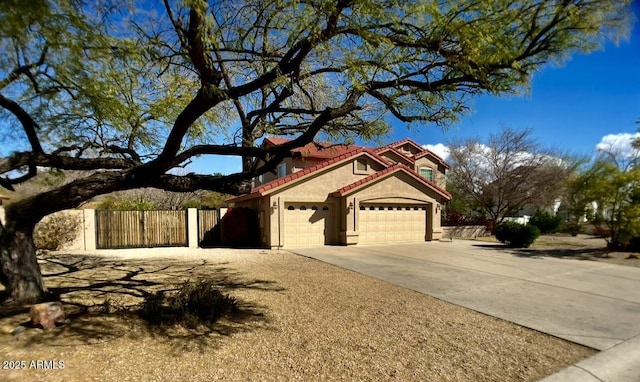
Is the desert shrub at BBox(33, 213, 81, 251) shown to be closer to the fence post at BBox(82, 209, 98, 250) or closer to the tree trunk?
the fence post at BBox(82, 209, 98, 250)

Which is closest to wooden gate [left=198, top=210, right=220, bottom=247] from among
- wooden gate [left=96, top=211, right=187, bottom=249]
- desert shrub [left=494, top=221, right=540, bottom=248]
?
wooden gate [left=96, top=211, right=187, bottom=249]

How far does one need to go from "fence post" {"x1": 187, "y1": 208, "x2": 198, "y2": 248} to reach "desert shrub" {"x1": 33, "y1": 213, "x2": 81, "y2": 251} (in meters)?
4.73

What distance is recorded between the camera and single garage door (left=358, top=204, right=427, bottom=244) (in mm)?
18719

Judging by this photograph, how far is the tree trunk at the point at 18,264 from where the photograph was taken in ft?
19.7

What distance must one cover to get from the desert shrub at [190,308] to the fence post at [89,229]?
509 inches

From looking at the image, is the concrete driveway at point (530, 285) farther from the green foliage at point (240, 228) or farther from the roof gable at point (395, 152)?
the roof gable at point (395, 152)

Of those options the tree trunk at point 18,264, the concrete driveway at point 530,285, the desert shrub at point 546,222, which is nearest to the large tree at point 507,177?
the desert shrub at point 546,222

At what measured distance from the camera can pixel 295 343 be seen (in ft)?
16.0

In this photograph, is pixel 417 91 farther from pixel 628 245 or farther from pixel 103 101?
pixel 628 245

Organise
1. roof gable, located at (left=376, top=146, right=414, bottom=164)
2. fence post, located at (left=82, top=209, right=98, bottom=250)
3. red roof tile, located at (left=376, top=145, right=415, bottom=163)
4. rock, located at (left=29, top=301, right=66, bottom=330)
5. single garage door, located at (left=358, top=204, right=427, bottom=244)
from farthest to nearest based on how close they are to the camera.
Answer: red roof tile, located at (left=376, top=145, right=415, bottom=163) → roof gable, located at (left=376, top=146, right=414, bottom=164) → single garage door, located at (left=358, top=204, right=427, bottom=244) → fence post, located at (left=82, top=209, right=98, bottom=250) → rock, located at (left=29, top=301, right=66, bottom=330)

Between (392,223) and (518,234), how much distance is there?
632cm

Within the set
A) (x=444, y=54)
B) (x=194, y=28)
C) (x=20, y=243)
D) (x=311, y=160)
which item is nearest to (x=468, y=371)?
(x=444, y=54)

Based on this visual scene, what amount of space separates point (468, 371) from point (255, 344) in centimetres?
265

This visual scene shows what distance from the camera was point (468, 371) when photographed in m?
4.16
